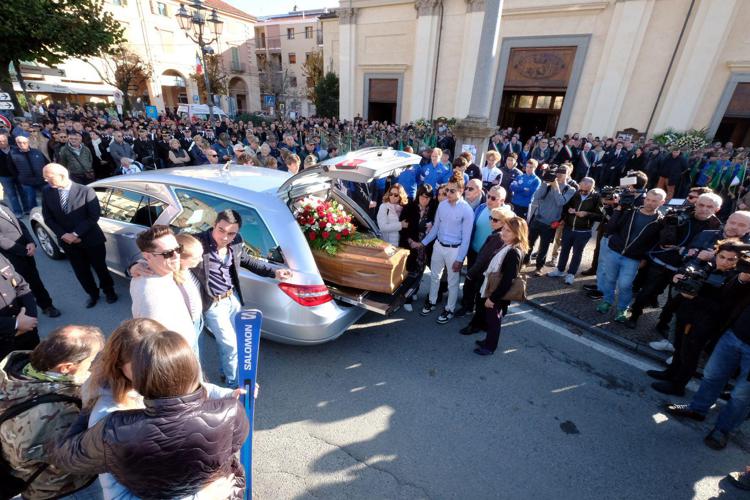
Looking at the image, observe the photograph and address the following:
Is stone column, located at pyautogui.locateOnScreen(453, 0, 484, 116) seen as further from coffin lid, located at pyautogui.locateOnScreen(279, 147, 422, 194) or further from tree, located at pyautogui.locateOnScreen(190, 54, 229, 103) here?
tree, located at pyautogui.locateOnScreen(190, 54, 229, 103)

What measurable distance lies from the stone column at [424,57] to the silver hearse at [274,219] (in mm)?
18379

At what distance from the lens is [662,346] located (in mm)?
4051

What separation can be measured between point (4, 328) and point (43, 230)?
4127mm

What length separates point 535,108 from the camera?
61.4 ft

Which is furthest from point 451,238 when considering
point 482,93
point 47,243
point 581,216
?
point 47,243

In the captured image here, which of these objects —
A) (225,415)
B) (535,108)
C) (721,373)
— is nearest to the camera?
(225,415)

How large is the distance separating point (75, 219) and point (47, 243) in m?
2.44

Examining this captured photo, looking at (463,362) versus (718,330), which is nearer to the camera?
(718,330)

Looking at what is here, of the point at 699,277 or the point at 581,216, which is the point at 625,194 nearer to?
the point at 581,216

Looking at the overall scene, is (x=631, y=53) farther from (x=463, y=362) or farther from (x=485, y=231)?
(x=463, y=362)

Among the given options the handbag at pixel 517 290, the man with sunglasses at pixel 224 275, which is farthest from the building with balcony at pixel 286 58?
the handbag at pixel 517 290

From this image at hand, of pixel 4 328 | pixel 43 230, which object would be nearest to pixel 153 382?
pixel 4 328

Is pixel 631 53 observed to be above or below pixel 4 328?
→ above

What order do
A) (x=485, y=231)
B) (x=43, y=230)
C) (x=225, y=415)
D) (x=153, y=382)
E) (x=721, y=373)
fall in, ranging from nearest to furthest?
1. (x=153, y=382)
2. (x=225, y=415)
3. (x=721, y=373)
4. (x=485, y=231)
5. (x=43, y=230)
